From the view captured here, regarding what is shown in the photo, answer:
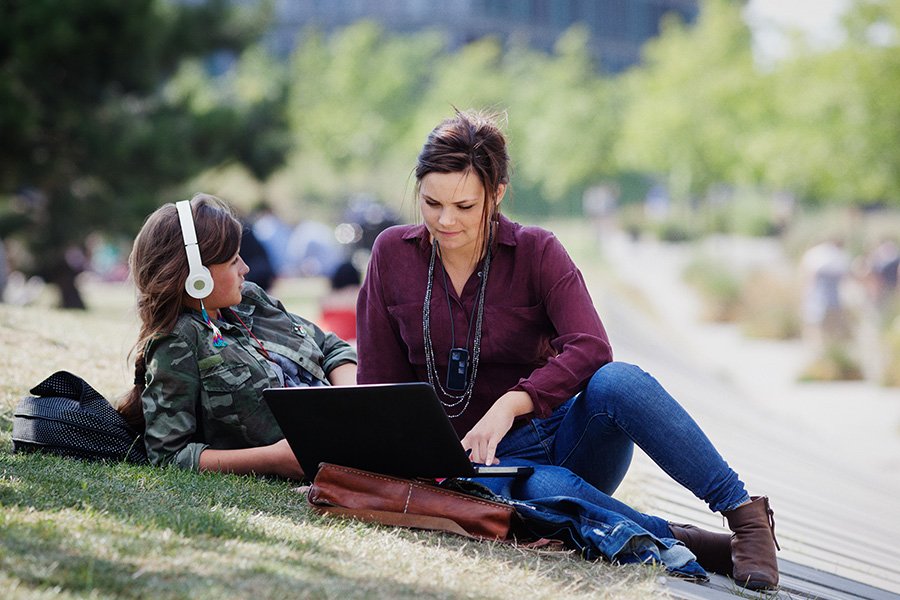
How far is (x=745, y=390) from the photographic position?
1494 cm

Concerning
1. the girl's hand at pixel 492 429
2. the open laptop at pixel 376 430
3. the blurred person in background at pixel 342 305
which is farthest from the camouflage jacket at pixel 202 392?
the blurred person in background at pixel 342 305

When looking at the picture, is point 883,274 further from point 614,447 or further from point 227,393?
point 227,393

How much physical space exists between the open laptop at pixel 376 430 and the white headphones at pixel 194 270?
0.52 metres

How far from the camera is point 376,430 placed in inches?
139

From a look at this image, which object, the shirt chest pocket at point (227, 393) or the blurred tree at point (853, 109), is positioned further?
the blurred tree at point (853, 109)

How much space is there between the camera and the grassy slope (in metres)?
2.79

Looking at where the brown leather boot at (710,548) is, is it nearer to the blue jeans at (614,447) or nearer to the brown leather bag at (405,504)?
the blue jeans at (614,447)

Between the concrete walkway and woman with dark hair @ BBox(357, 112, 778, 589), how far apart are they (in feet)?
1.14

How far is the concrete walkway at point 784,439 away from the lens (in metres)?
4.95

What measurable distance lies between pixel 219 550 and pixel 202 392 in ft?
3.17

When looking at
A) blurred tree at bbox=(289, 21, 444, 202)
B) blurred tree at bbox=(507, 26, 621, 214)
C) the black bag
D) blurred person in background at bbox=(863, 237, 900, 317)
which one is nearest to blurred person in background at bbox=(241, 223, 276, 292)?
the black bag

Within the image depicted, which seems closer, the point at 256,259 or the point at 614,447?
the point at 614,447

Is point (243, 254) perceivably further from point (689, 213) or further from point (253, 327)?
point (689, 213)

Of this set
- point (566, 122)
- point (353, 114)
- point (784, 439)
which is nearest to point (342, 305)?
point (784, 439)
